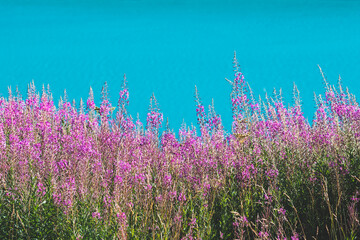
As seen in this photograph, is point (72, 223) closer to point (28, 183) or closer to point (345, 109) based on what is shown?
point (28, 183)

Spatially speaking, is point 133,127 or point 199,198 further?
point 133,127

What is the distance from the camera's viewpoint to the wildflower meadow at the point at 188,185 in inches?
134

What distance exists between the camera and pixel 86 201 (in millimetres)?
3637

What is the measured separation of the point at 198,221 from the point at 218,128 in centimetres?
363

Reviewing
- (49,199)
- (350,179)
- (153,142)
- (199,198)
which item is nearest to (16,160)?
(49,199)

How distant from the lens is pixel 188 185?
14.2ft

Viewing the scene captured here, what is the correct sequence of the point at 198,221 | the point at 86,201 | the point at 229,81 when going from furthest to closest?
the point at 229,81 < the point at 198,221 < the point at 86,201

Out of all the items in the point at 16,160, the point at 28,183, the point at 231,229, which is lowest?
the point at 231,229

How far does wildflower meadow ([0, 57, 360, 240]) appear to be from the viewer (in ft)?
11.2

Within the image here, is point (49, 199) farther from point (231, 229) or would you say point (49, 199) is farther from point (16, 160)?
point (231, 229)

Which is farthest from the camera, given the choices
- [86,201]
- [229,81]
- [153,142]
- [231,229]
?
[153,142]

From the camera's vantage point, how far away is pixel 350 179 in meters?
4.25

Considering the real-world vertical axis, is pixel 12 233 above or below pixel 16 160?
below

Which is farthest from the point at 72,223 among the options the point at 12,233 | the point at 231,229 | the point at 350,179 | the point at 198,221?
the point at 350,179
